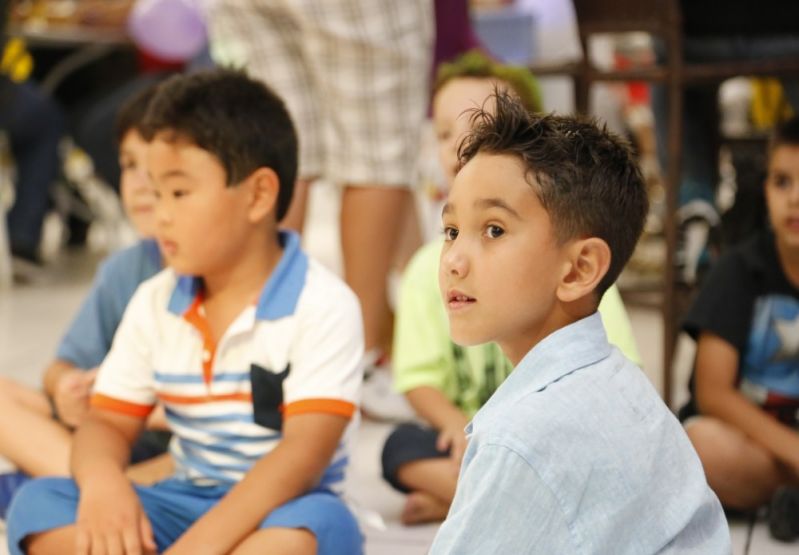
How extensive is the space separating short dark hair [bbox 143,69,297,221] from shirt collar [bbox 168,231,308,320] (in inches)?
3.0

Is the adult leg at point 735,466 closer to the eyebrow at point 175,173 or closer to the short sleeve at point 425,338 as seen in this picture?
the short sleeve at point 425,338

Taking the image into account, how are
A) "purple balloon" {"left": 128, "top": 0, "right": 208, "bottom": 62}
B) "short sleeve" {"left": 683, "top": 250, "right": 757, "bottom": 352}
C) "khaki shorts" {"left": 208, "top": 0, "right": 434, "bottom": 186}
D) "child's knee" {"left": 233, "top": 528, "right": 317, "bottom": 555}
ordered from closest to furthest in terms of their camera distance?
"child's knee" {"left": 233, "top": 528, "right": 317, "bottom": 555}, "short sleeve" {"left": 683, "top": 250, "right": 757, "bottom": 352}, "khaki shorts" {"left": 208, "top": 0, "right": 434, "bottom": 186}, "purple balloon" {"left": 128, "top": 0, "right": 208, "bottom": 62}

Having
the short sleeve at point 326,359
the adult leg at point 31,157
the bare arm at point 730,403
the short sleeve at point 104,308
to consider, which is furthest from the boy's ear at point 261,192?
the adult leg at point 31,157

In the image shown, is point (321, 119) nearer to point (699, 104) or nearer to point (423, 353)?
point (423, 353)

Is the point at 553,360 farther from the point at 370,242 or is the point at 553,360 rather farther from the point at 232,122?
the point at 370,242

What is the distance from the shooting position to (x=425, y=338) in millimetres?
1702

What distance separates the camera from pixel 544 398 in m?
0.94

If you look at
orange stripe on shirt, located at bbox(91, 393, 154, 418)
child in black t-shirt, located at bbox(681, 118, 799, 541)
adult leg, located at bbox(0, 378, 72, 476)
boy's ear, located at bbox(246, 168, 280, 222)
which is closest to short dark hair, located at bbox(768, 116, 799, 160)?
child in black t-shirt, located at bbox(681, 118, 799, 541)

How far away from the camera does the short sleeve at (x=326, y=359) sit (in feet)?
4.61

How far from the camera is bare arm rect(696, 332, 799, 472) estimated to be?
1.70 meters

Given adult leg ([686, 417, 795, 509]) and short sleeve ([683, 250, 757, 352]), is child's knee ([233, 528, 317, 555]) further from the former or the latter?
short sleeve ([683, 250, 757, 352])

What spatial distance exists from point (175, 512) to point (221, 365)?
0.18 metres

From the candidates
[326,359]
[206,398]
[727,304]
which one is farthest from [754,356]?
[206,398]

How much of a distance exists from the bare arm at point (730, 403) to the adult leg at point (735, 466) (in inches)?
0.6
